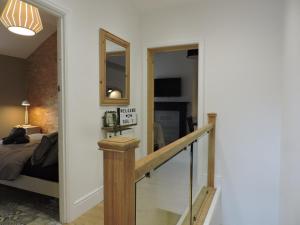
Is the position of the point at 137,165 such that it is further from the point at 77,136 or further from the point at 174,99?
the point at 174,99

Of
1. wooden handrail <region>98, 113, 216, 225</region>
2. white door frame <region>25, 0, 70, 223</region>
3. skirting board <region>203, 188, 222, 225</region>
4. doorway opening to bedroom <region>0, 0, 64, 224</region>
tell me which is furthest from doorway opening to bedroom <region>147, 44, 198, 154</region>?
wooden handrail <region>98, 113, 216, 225</region>

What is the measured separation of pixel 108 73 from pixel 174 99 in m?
3.91

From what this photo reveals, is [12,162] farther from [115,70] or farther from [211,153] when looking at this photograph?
[211,153]

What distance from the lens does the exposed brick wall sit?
5234 mm

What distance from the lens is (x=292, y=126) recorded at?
85.7 inches

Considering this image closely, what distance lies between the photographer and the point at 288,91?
93.4 inches

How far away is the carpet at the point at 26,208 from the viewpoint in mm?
2168

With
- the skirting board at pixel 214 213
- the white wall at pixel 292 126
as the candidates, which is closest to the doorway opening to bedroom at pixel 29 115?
the skirting board at pixel 214 213

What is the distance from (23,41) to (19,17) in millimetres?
2489

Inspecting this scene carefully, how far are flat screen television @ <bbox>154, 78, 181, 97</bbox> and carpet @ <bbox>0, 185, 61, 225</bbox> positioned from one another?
14.6 ft

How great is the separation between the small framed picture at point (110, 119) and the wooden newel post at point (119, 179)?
1.81 metres

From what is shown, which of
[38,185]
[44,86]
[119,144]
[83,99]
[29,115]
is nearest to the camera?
[119,144]

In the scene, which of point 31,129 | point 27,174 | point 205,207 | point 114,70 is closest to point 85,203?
point 27,174

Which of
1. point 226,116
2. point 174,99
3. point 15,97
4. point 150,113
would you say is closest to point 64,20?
point 150,113
